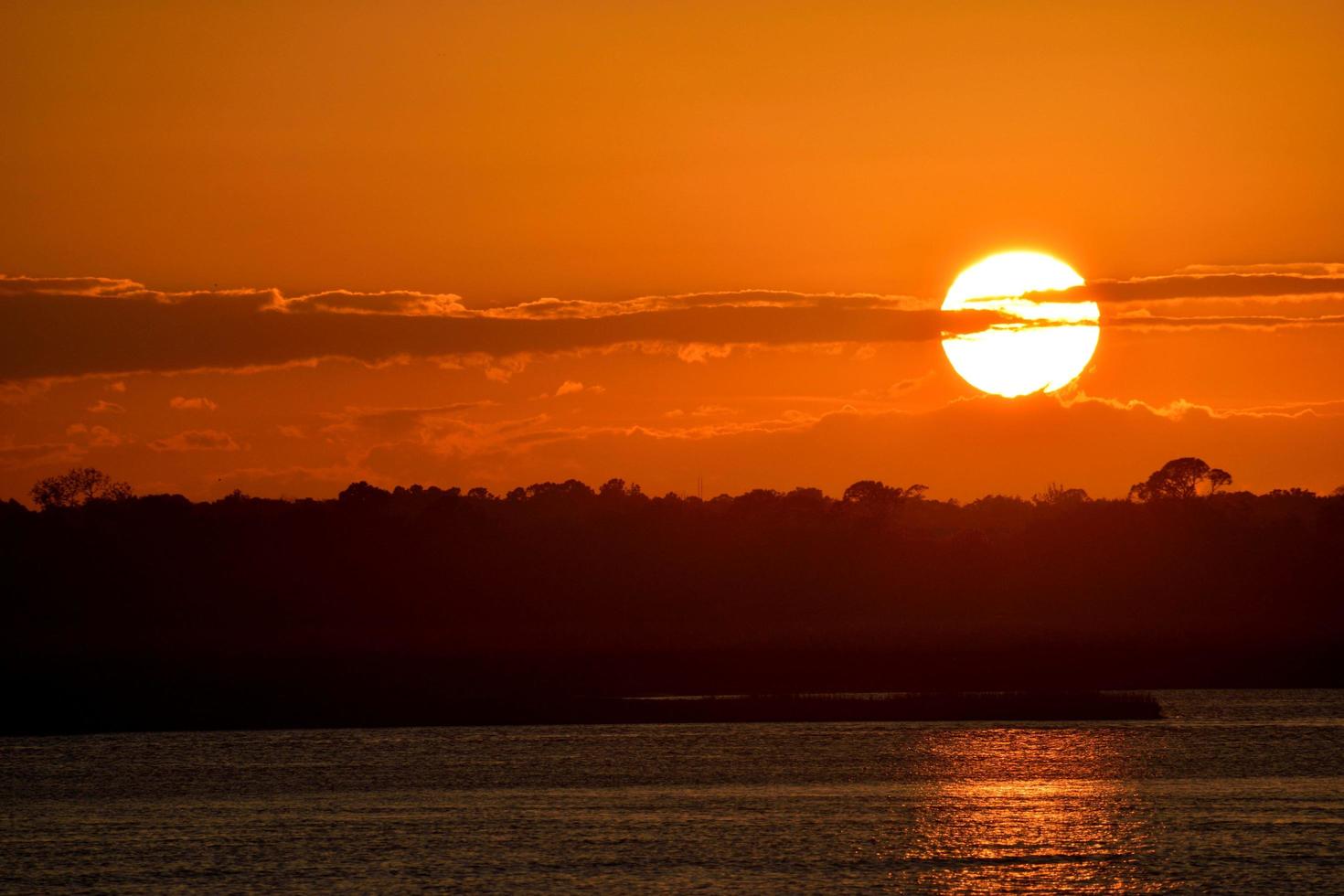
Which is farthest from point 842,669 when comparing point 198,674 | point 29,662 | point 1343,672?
point 29,662

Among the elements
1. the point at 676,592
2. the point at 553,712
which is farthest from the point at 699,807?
the point at 676,592

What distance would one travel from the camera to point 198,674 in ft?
338

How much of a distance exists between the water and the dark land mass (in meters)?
18.7

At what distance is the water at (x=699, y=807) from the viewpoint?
53219 mm

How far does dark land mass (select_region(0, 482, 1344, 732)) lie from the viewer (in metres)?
111

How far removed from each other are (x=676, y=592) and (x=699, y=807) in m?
92.9

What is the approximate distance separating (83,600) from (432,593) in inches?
1137

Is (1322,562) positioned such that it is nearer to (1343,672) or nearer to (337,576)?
(1343,672)

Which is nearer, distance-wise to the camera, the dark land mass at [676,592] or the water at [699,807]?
the water at [699,807]

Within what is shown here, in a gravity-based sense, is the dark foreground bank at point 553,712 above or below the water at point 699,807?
above

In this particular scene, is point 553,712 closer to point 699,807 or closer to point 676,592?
point 699,807

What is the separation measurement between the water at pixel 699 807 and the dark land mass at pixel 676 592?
61.5 ft

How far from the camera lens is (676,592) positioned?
15988 cm

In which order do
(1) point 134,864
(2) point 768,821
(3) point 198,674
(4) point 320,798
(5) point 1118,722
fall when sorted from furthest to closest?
(3) point 198,674, (5) point 1118,722, (4) point 320,798, (2) point 768,821, (1) point 134,864
